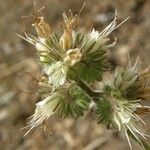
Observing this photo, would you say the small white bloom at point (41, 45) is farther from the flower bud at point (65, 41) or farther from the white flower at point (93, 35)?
the white flower at point (93, 35)

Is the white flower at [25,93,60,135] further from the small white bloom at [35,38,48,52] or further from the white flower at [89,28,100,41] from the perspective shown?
the white flower at [89,28,100,41]

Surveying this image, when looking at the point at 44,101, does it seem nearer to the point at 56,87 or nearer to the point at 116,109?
the point at 56,87

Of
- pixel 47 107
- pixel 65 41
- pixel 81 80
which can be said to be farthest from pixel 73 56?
pixel 47 107

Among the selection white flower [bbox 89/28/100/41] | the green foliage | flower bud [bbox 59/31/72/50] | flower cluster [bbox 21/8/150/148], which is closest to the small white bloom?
flower cluster [bbox 21/8/150/148]

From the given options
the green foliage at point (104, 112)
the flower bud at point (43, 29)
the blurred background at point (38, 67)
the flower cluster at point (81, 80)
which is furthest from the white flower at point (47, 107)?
the blurred background at point (38, 67)

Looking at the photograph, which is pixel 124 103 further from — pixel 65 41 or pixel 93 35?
pixel 65 41
